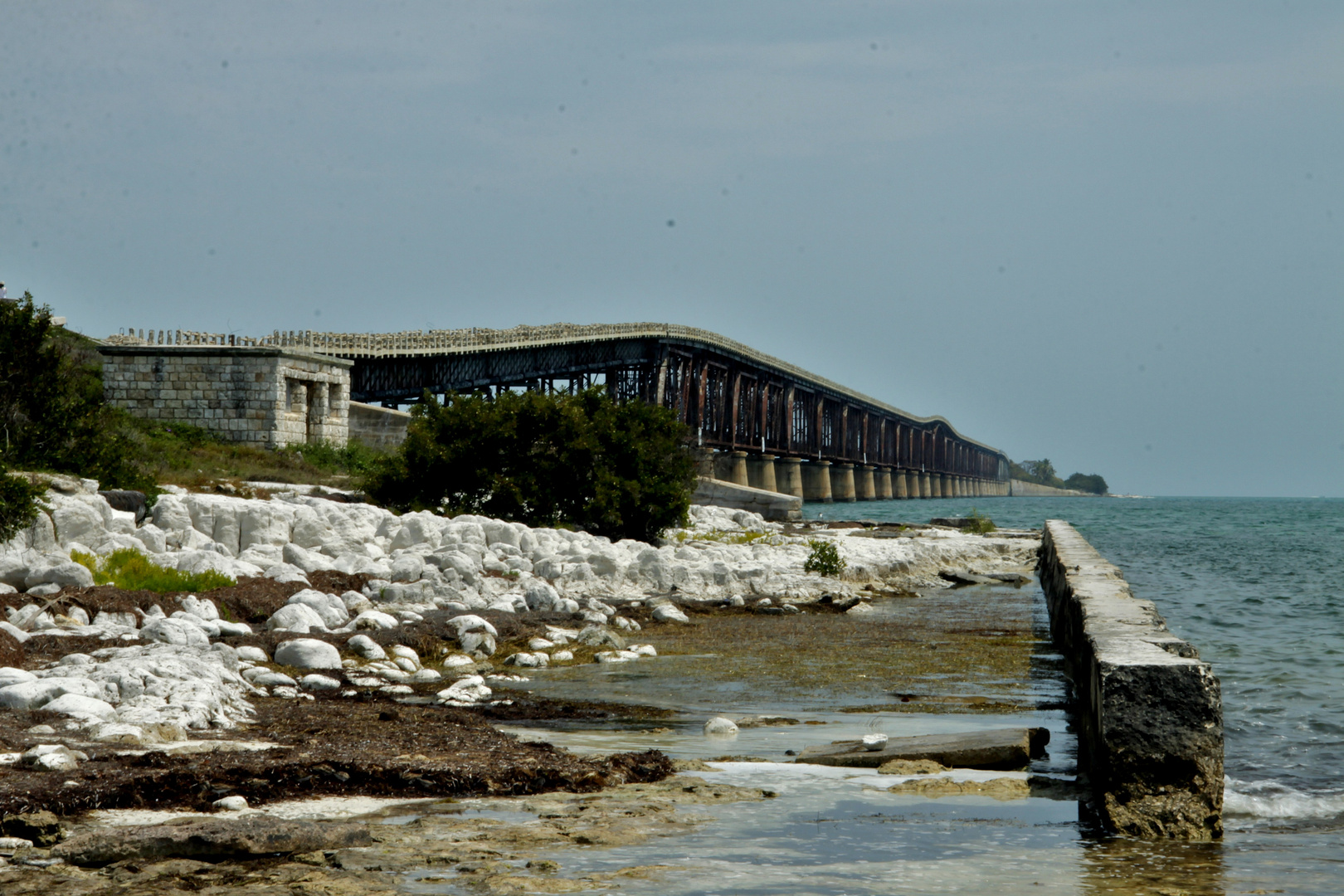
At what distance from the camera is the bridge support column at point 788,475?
106625 mm

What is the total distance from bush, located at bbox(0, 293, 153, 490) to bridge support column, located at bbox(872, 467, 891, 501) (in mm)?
119932

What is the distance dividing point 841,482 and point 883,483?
21342mm

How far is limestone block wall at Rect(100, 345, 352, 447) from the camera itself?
37531 millimetres

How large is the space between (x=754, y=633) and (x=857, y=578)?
8092 mm

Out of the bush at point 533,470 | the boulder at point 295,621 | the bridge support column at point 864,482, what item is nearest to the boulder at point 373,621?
the boulder at point 295,621

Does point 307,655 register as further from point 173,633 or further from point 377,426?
point 377,426

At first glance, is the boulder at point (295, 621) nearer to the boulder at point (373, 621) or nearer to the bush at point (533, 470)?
the boulder at point (373, 621)

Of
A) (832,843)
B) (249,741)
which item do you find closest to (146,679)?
(249,741)

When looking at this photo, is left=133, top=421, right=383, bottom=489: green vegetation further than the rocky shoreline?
Yes

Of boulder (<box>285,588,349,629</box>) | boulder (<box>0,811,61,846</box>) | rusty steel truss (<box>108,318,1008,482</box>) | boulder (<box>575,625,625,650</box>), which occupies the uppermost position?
rusty steel truss (<box>108,318,1008,482</box>)

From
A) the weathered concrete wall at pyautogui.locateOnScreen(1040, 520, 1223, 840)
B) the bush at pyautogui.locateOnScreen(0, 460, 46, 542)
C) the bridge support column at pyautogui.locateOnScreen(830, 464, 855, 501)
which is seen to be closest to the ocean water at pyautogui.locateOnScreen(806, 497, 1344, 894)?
the weathered concrete wall at pyautogui.locateOnScreen(1040, 520, 1223, 840)

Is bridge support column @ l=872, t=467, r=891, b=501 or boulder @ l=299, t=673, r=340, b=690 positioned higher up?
bridge support column @ l=872, t=467, r=891, b=501

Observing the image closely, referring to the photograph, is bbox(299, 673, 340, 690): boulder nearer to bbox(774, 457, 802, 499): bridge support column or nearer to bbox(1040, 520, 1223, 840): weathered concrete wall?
bbox(1040, 520, 1223, 840): weathered concrete wall

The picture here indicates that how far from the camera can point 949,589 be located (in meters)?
24.7
